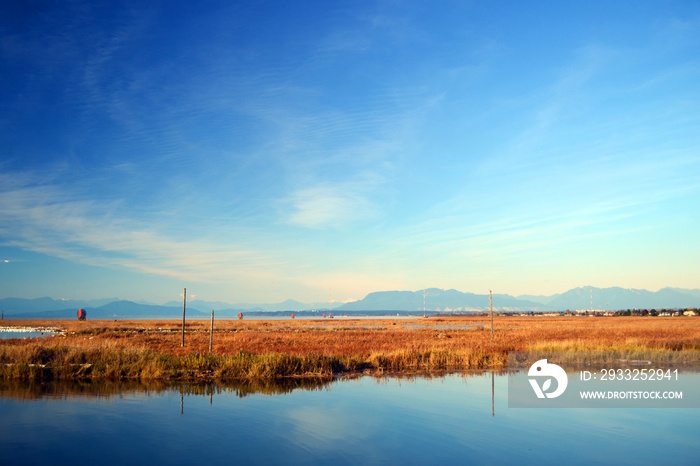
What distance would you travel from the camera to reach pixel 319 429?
10.9m

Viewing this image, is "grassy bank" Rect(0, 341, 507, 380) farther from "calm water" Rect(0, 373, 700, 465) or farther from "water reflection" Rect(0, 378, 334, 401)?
"calm water" Rect(0, 373, 700, 465)

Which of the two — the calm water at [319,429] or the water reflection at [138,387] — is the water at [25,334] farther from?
the calm water at [319,429]

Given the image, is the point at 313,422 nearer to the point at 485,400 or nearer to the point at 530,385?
the point at 485,400

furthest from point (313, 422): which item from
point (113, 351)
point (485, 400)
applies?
point (113, 351)

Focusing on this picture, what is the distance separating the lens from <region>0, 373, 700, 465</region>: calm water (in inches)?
353

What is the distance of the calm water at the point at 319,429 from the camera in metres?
8.96

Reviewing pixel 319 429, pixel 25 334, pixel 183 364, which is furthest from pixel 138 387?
pixel 25 334

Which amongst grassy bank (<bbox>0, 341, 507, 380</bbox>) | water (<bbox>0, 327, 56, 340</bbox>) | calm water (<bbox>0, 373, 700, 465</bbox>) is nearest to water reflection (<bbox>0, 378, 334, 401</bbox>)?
calm water (<bbox>0, 373, 700, 465</bbox>)

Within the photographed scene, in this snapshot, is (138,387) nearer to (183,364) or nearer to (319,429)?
(183,364)

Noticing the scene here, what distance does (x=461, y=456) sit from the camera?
29.5 feet

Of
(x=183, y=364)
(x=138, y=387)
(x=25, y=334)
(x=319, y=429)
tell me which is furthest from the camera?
(x=25, y=334)

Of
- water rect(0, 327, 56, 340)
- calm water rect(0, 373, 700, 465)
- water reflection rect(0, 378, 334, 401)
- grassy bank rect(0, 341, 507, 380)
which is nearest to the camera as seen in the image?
calm water rect(0, 373, 700, 465)

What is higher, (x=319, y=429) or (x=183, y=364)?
(x=183, y=364)

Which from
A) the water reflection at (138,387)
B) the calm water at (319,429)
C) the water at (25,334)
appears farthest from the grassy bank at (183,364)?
the water at (25,334)
